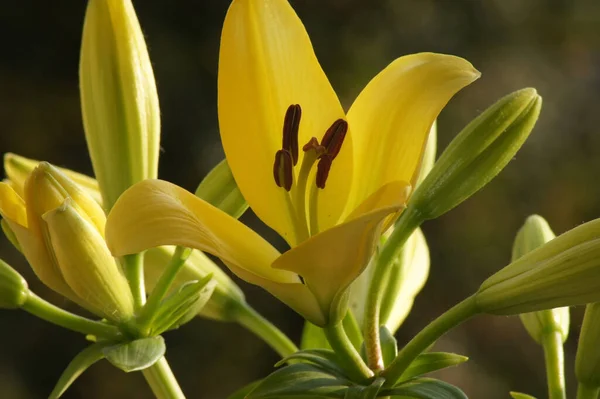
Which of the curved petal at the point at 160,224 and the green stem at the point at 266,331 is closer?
the curved petal at the point at 160,224

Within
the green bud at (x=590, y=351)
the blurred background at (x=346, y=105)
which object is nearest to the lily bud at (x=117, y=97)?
the green bud at (x=590, y=351)

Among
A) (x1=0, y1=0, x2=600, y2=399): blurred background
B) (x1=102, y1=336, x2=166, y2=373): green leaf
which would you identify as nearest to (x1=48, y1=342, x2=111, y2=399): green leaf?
(x1=102, y1=336, x2=166, y2=373): green leaf

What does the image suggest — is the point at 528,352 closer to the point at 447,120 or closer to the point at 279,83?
the point at 447,120

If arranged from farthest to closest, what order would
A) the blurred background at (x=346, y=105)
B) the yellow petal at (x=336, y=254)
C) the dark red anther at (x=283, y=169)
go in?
the blurred background at (x=346, y=105) → the dark red anther at (x=283, y=169) → the yellow petal at (x=336, y=254)

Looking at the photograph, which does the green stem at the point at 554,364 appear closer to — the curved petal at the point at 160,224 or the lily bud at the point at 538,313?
the lily bud at the point at 538,313

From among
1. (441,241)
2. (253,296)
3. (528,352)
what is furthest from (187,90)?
(528,352)

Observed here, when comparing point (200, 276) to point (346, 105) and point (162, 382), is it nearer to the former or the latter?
point (162, 382)
